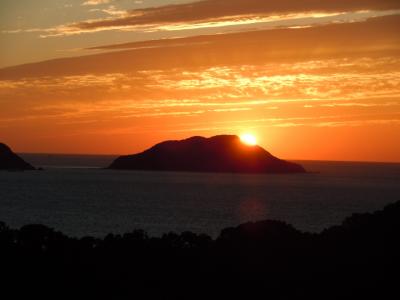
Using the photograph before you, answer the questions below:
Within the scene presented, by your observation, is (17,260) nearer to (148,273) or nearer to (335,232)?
(148,273)

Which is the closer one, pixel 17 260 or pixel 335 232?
pixel 17 260

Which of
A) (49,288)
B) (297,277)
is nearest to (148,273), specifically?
(49,288)

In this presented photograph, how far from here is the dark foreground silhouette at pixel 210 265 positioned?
39375 millimetres

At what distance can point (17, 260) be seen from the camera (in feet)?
142

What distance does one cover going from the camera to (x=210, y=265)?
142 ft

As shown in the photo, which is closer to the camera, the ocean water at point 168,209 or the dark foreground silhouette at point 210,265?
the dark foreground silhouette at point 210,265

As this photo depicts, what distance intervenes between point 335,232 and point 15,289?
2496 cm

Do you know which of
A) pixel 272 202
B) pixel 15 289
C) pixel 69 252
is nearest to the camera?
pixel 15 289

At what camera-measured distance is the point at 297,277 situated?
4188 centimetres

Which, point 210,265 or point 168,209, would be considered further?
point 168,209

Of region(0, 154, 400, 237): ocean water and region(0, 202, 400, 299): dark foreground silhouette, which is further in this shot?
region(0, 154, 400, 237): ocean water

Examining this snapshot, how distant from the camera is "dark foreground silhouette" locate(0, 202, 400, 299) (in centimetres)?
3938

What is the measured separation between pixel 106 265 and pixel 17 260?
5.67 metres

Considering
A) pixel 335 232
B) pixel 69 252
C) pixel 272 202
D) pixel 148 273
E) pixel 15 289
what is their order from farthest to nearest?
pixel 272 202
pixel 335 232
pixel 69 252
pixel 148 273
pixel 15 289
